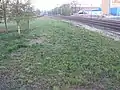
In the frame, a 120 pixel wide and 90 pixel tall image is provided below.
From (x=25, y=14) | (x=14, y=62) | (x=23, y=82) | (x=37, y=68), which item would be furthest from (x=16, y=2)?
(x=23, y=82)

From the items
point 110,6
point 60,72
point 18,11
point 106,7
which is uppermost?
point 110,6

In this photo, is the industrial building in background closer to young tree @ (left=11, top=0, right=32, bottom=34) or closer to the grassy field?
young tree @ (left=11, top=0, right=32, bottom=34)

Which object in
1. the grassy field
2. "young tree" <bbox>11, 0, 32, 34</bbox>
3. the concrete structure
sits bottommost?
the grassy field

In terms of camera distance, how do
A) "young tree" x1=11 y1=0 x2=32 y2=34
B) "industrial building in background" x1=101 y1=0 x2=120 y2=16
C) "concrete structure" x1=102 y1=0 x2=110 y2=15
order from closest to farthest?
"young tree" x1=11 y1=0 x2=32 y2=34 < "industrial building in background" x1=101 y1=0 x2=120 y2=16 < "concrete structure" x1=102 y1=0 x2=110 y2=15

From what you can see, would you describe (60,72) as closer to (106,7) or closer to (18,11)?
(18,11)

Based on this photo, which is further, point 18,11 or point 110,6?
point 110,6

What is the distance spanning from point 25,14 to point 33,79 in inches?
810

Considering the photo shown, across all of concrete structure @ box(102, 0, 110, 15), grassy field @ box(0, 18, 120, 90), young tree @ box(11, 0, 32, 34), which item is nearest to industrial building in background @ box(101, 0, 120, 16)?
concrete structure @ box(102, 0, 110, 15)

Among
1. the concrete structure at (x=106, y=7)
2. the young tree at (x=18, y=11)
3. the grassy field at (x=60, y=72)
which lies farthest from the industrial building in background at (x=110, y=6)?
the grassy field at (x=60, y=72)

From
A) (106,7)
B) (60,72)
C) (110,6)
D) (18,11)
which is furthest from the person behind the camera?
(106,7)

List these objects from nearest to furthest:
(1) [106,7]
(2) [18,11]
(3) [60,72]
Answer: (3) [60,72]
(2) [18,11]
(1) [106,7]

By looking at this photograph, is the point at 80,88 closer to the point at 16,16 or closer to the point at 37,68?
the point at 37,68

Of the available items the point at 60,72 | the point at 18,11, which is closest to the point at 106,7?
the point at 18,11

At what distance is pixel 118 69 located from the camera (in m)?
8.80
